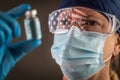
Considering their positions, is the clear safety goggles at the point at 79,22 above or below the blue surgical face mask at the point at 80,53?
above

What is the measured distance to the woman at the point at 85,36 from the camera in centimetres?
177

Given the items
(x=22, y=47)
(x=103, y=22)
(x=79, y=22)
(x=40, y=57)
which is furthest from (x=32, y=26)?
(x=40, y=57)

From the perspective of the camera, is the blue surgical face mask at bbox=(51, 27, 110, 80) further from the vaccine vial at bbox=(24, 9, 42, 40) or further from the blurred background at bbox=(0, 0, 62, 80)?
the blurred background at bbox=(0, 0, 62, 80)

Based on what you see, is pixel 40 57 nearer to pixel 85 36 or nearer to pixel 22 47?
pixel 85 36

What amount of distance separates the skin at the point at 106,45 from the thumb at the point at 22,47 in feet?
1.87

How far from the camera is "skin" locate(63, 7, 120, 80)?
71.2 inches

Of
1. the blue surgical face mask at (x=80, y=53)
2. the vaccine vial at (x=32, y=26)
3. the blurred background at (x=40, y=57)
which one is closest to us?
the vaccine vial at (x=32, y=26)

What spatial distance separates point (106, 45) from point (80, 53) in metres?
0.18

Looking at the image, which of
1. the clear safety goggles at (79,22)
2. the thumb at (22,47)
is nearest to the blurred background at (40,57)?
the clear safety goggles at (79,22)

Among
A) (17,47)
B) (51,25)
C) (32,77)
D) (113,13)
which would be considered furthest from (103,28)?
(32,77)

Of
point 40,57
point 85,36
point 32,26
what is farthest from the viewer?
point 40,57

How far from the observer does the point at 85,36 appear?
1783mm

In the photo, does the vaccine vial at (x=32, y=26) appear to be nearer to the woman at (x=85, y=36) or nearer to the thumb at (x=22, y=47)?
the thumb at (x=22, y=47)

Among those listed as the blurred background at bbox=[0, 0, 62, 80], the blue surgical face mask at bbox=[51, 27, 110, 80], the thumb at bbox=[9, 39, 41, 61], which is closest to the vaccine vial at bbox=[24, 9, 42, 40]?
the thumb at bbox=[9, 39, 41, 61]
